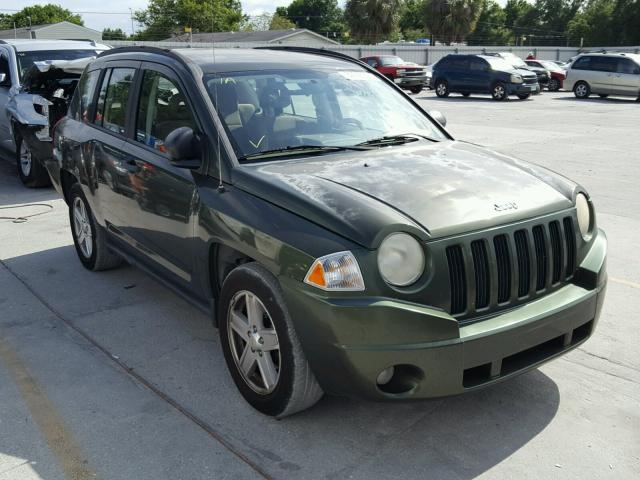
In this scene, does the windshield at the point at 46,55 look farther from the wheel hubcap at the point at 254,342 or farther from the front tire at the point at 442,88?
the front tire at the point at 442,88

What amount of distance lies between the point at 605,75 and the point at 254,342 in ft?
86.1

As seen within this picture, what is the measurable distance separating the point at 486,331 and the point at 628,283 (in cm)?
299

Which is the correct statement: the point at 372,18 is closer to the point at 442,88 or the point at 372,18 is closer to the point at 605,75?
the point at 442,88

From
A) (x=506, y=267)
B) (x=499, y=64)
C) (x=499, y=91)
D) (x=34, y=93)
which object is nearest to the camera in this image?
(x=506, y=267)

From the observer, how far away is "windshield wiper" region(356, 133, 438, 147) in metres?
4.18

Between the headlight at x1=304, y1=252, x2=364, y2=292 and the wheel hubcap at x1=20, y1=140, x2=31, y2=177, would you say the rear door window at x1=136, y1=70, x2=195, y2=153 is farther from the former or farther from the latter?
the wheel hubcap at x1=20, y1=140, x2=31, y2=177

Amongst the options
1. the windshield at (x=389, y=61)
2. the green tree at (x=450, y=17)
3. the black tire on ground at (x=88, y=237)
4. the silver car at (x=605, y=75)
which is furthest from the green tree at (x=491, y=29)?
the black tire on ground at (x=88, y=237)

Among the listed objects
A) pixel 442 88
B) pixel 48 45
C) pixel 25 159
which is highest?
pixel 48 45

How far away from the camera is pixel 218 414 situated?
11.7 ft

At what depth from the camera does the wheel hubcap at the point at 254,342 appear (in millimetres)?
3381

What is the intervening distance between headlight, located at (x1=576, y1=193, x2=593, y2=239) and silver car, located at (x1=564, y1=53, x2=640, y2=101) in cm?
2445

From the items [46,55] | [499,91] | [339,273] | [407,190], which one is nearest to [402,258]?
[339,273]

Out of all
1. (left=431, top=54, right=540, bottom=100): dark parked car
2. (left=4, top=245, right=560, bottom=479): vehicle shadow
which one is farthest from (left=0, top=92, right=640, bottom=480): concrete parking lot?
(left=431, top=54, right=540, bottom=100): dark parked car

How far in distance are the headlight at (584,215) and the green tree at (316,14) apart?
371 ft
